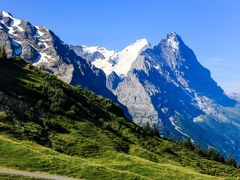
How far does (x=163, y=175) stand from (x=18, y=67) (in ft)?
236

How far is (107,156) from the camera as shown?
88625mm

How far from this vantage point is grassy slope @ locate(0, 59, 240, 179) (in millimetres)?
66750

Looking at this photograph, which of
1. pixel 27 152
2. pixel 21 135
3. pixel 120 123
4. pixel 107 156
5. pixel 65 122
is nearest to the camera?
pixel 27 152

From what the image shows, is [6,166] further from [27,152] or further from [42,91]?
[42,91]

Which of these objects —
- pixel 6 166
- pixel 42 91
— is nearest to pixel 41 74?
pixel 42 91

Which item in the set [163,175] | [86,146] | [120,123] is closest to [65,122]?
[86,146]

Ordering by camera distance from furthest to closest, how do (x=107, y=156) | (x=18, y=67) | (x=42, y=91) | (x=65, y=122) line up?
(x=18, y=67) → (x=42, y=91) → (x=65, y=122) → (x=107, y=156)

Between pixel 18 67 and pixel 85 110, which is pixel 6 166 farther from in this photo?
pixel 18 67

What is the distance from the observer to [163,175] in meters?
77.6

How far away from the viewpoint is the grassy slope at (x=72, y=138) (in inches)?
2628

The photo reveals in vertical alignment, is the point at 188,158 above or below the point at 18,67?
below

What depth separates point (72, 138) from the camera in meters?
93.6

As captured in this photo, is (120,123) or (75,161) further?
(120,123)

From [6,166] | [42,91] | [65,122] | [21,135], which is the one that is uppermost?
[42,91]
